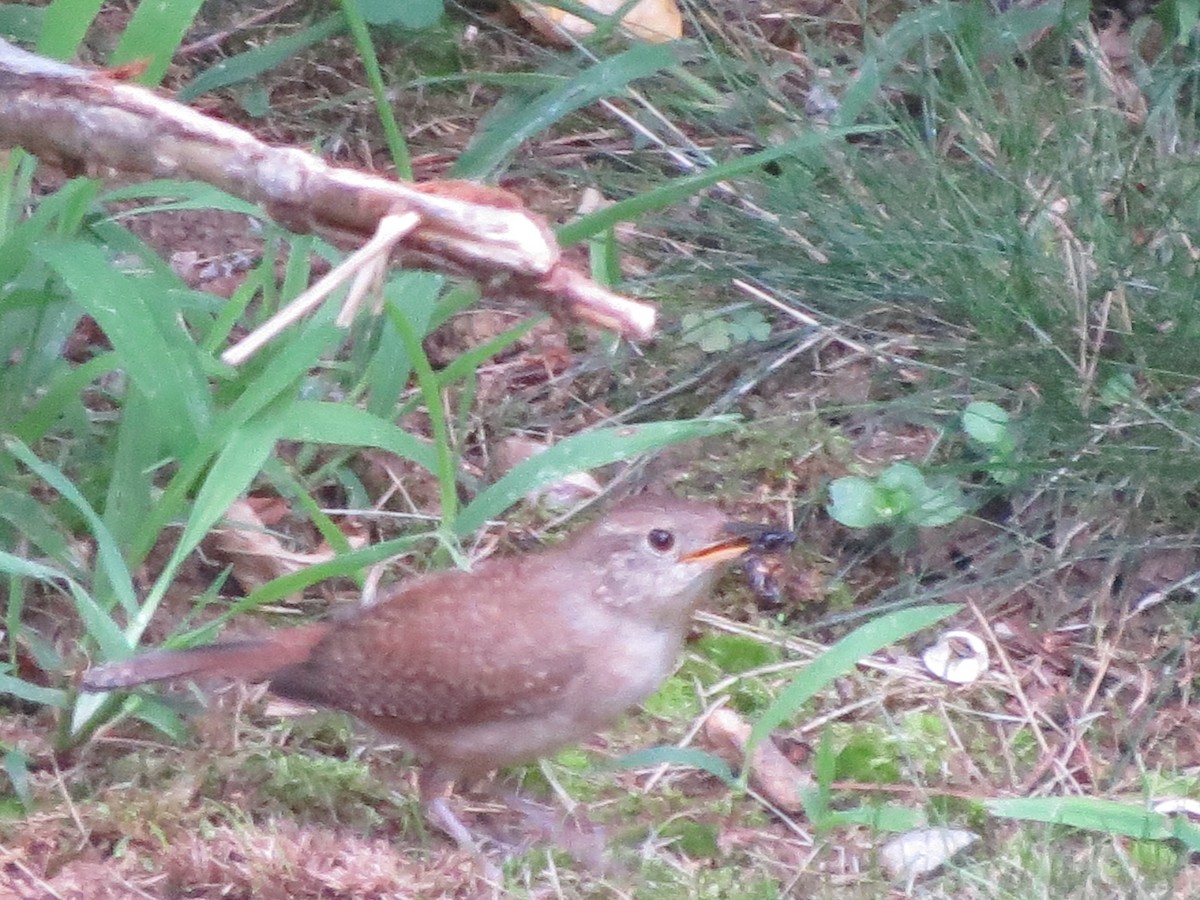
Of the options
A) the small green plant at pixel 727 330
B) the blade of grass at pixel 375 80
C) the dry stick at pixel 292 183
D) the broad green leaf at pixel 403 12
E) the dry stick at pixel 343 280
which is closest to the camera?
the dry stick at pixel 343 280

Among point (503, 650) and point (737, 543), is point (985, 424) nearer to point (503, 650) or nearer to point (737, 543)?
point (737, 543)

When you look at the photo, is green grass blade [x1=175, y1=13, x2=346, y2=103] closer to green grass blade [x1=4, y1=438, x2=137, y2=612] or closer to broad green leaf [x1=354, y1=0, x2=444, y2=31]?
broad green leaf [x1=354, y1=0, x2=444, y2=31]

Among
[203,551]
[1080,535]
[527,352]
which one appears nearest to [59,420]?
[203,551]

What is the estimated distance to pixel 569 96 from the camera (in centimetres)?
465

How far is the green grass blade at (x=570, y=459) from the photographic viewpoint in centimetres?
361

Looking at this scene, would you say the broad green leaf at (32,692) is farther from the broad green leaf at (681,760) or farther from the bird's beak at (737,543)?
the bird's beak at (737,543)

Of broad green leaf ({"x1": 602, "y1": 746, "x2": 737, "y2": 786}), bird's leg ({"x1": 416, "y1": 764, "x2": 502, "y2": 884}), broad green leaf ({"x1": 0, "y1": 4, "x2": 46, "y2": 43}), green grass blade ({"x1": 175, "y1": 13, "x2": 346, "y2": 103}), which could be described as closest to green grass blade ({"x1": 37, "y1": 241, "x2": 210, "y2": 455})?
bird's leg ({"x1": 416, "y1": 764, "x2": 502, "y2": 884})

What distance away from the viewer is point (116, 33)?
18.0 feet

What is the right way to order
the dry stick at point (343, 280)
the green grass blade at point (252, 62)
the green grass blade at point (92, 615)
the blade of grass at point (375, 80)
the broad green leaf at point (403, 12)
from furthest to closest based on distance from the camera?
1. the broad green leaf at point (403, 12)
2. the green grass blade at point (252, 62)
3. the blade of grass at point (375, 80)
4. the green grass blade at point (92, 615)
5. the dry stick at point (343, 280)

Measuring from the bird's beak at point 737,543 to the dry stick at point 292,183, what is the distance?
0.97m

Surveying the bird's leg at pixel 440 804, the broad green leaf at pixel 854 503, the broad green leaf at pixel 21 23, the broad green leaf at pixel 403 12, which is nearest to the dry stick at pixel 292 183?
the bird's leg at pixel 440 804

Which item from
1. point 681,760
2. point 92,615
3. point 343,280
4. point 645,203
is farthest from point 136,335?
point 681,760

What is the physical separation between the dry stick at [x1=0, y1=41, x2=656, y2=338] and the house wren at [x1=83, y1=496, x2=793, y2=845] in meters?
1.00

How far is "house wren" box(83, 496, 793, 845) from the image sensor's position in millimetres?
3412
